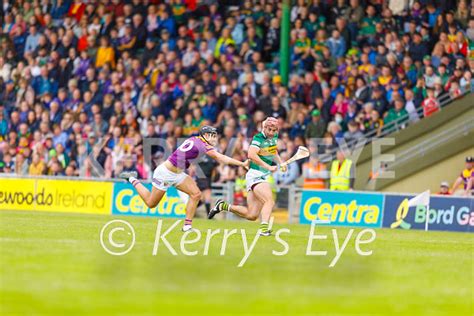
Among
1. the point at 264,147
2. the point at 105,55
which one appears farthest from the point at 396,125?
the point at 105,55

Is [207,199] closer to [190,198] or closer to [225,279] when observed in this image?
[190,198]

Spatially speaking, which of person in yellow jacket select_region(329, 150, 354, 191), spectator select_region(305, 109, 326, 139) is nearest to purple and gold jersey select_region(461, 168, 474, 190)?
person in yellow jacket select_region(329, 150, 354, 191)

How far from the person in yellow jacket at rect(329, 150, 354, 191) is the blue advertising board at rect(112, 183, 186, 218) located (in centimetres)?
390

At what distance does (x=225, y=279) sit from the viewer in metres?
13.0

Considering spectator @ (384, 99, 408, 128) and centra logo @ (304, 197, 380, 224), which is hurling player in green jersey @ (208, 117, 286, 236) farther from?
spectator @ (384, 99, 408, 128)

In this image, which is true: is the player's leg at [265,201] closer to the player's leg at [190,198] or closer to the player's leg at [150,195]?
the player's leg at [190,198]

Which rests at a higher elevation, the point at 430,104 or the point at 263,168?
the point at 430,104

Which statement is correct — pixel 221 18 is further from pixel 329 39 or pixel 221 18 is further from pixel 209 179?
pixel 209 179

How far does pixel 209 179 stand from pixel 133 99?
15.2ft

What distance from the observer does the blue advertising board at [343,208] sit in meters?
27.5

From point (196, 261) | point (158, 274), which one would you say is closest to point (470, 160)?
point (196, 261)

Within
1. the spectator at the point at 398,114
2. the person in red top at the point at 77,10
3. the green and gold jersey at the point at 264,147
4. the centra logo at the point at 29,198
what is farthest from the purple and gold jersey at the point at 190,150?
the person in red top at the point at 77,10

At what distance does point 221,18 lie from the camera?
113 ft

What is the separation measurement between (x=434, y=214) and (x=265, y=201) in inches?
274
